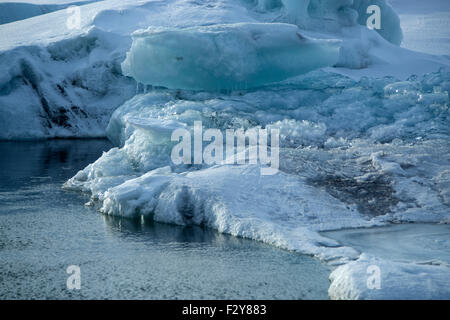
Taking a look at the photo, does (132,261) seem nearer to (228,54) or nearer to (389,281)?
(389,281)

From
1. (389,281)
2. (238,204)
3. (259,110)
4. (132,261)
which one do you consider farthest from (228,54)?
(389,281)

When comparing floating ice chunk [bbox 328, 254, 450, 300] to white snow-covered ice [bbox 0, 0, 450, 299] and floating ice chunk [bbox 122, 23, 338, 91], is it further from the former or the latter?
floating ice chunk [bbox 122, 23, 338, 91]

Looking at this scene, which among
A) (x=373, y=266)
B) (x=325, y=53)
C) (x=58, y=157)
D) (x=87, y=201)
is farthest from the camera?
(x=58, y=157)

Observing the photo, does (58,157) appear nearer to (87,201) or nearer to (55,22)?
(87,201)

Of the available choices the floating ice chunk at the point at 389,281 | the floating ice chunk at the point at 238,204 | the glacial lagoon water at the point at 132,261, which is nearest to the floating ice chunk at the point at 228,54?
the floating ice chunk at the point at 238,204

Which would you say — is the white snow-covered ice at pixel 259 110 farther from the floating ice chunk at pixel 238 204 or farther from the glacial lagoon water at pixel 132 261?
the glacial lagoon water at pixel 132 261

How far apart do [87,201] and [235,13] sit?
8726 mm

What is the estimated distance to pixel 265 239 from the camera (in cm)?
639

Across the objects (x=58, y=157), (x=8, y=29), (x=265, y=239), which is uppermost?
(x=8, y=29)

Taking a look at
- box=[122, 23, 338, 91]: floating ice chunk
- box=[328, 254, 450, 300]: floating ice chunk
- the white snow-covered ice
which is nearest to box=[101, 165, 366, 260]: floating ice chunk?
the white snow-covered ice

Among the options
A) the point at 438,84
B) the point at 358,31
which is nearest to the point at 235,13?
the point at 358,31

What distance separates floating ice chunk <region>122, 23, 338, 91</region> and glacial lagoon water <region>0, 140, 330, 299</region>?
4.70 meters

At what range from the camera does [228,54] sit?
11828mm

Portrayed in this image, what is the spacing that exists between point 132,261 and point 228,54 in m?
6.87
